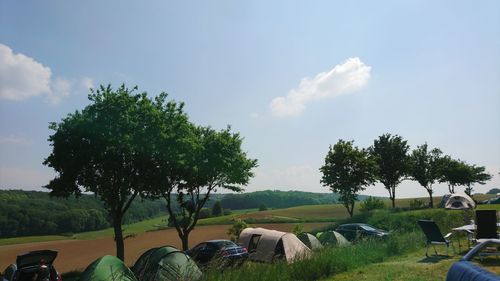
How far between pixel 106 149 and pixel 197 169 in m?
7.10

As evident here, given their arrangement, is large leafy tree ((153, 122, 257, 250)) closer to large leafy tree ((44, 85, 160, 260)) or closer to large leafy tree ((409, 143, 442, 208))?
large leafy tree ((44, 85, 160, 260))

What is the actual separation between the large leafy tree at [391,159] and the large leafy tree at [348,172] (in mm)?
8250

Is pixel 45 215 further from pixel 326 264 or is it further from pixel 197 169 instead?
pixel 326 264

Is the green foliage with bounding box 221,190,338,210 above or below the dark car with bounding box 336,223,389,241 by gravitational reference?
above

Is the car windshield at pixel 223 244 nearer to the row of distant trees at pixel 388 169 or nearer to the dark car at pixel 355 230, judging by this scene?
the dark car at pixel 355 230

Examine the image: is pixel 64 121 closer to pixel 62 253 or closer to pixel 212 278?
pixel 212 278

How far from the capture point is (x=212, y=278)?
31.7ft

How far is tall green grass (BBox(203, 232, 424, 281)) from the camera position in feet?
34.9

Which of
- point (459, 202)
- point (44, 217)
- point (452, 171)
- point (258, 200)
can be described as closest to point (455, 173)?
point (452, 171)

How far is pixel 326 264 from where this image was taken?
43.0 ft

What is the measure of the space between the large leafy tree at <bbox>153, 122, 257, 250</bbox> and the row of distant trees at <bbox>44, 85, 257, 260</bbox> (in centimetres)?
8

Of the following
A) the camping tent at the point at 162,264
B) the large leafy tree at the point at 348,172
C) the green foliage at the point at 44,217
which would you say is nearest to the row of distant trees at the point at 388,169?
the large leafy tree at the point at 348,172

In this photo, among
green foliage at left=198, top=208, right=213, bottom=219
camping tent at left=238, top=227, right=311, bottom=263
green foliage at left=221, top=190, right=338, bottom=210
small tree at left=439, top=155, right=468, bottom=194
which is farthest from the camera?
green foliage at left=221, top=190, right=338, bottom=210

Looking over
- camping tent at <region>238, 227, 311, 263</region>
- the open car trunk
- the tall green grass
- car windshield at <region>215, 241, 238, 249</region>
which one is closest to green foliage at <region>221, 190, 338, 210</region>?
camping tent at <region>238, 227, 311, 263</region>
